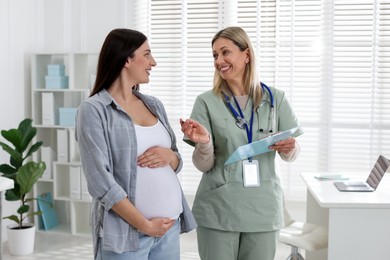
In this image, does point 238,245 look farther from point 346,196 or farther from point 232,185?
point 346,196

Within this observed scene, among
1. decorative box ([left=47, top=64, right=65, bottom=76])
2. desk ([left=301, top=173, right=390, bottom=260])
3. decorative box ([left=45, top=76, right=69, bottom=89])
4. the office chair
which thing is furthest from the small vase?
desk ([left=301, top=173, right=390, bottom=260])

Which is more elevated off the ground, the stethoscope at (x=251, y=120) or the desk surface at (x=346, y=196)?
the stethoscope at (x=251, y=120)

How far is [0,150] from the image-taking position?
433 centimetres

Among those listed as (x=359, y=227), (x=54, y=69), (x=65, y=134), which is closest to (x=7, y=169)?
(x=65, y=134)

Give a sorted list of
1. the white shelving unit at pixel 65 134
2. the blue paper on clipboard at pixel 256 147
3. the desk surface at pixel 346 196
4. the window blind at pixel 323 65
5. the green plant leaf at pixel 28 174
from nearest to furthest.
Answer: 1. the blue paper on clipboard at pixel 256 147
2. the desk surface at pixel 346 196
3. the green plant leaf at pixel 28 174
4. the window blind at pixel 323 65
5. the white shelving unit at pixel 65 134

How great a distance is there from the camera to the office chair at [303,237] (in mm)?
2824

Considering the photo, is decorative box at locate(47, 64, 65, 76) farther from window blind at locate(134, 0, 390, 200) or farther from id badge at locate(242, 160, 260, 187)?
id badge at locate(242, 160, 260, 187)

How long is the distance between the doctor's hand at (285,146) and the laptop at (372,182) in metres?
0.61

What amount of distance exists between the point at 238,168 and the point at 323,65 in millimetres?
2315

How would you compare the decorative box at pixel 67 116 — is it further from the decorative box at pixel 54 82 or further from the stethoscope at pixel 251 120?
the stethoscope at pixel 251 120

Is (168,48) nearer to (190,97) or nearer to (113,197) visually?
(190,97)

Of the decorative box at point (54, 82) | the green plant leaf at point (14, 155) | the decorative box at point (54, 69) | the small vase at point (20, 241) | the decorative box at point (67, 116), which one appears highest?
the decorative box at point (54, 69)

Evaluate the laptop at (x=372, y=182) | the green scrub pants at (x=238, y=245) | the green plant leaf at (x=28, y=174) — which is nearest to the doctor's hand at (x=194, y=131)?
the green scrub pants at (x=238, y=245)

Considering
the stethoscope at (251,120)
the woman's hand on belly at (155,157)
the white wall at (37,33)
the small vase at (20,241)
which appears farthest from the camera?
the white wall at (37,33)
